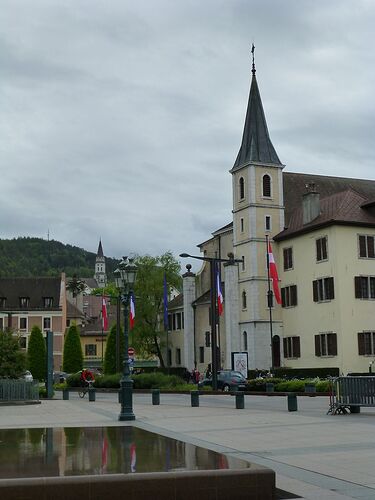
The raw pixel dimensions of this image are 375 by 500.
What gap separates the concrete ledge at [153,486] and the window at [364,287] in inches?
1803

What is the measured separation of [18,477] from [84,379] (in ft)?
130

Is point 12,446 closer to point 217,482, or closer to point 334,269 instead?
point 217,482

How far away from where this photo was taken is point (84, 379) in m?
47.0

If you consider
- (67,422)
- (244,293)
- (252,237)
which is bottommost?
(67,422)

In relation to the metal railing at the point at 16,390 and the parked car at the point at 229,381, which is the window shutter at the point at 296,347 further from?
the metal railing at the point at 16,390

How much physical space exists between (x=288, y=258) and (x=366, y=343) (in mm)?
10791

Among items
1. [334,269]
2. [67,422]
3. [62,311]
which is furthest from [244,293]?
[67,422]

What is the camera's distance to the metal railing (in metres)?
34.2

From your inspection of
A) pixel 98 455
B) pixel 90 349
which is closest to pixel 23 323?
pixel 90 349

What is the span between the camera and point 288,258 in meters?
59.9

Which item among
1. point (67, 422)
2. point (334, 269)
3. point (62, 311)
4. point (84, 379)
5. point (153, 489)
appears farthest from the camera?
point (62, 311)

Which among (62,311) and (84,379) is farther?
(62,311)

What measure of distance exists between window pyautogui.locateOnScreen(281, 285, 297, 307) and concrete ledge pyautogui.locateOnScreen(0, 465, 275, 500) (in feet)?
166

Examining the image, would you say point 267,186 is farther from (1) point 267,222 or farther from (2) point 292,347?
(2) point 292,347
